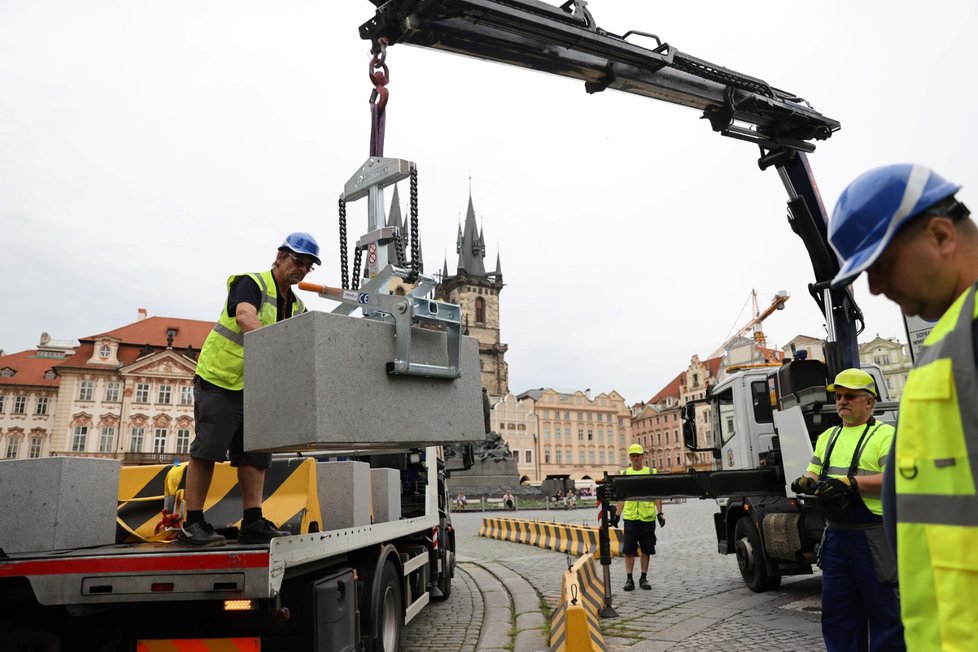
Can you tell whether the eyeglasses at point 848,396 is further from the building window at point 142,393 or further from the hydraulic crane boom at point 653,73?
the building window at point 142,393

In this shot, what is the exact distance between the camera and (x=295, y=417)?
3.75 metres

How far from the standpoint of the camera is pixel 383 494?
6551 mm

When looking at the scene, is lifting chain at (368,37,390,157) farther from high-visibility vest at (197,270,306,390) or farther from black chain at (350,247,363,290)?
high-visibility vest at (197,270,306,390)

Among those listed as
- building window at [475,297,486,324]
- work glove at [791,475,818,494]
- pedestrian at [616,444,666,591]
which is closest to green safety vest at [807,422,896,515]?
work glove at [791,475,818,494]

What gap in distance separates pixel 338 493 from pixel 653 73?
6.30 metres

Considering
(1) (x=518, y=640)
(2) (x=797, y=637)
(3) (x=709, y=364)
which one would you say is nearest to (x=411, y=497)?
(1) (x=518, y=640)

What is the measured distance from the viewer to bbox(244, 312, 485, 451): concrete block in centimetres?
371

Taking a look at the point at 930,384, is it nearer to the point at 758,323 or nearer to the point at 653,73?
the point at 653,73

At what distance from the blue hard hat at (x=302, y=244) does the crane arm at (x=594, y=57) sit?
330 cm

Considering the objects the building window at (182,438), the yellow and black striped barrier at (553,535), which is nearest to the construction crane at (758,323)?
the yellow and black striped barrier at (553,535)

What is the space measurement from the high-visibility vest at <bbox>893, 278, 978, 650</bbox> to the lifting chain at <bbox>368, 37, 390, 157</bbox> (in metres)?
4.16

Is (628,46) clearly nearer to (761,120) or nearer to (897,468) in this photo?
(761,120)

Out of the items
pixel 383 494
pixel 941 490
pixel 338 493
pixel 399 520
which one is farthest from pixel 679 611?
pixel 941 490

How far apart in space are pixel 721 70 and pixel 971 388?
29.0 ft
